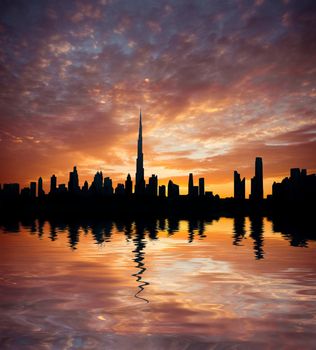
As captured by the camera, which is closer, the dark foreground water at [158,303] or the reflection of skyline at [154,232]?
the dark foreground water at [158,303]

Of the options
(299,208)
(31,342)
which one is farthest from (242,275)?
(299,208)

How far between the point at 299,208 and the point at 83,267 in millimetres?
132168

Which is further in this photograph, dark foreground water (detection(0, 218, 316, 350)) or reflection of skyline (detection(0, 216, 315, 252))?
reflection of skyline (detection(0, 216, 315, 252))

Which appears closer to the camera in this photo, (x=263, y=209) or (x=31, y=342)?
(x=31, y=342)

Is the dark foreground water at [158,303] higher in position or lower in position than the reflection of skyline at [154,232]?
higher

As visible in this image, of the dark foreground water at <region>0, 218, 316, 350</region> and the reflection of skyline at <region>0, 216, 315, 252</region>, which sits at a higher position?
the dark foreground water at <region>0, 218, 316, 350</region>

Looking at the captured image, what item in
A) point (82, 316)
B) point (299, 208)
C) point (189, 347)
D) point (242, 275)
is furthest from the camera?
point (299, 208)

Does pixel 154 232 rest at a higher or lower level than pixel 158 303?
lower

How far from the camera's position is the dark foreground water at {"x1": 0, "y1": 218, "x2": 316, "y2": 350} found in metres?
7.68

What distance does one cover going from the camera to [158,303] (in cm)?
1044

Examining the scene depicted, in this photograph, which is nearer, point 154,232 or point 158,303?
point 158,303

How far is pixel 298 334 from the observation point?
7.93m

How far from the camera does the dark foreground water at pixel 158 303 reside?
25.2 feet

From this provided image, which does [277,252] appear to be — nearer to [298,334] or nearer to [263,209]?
[298,334]
